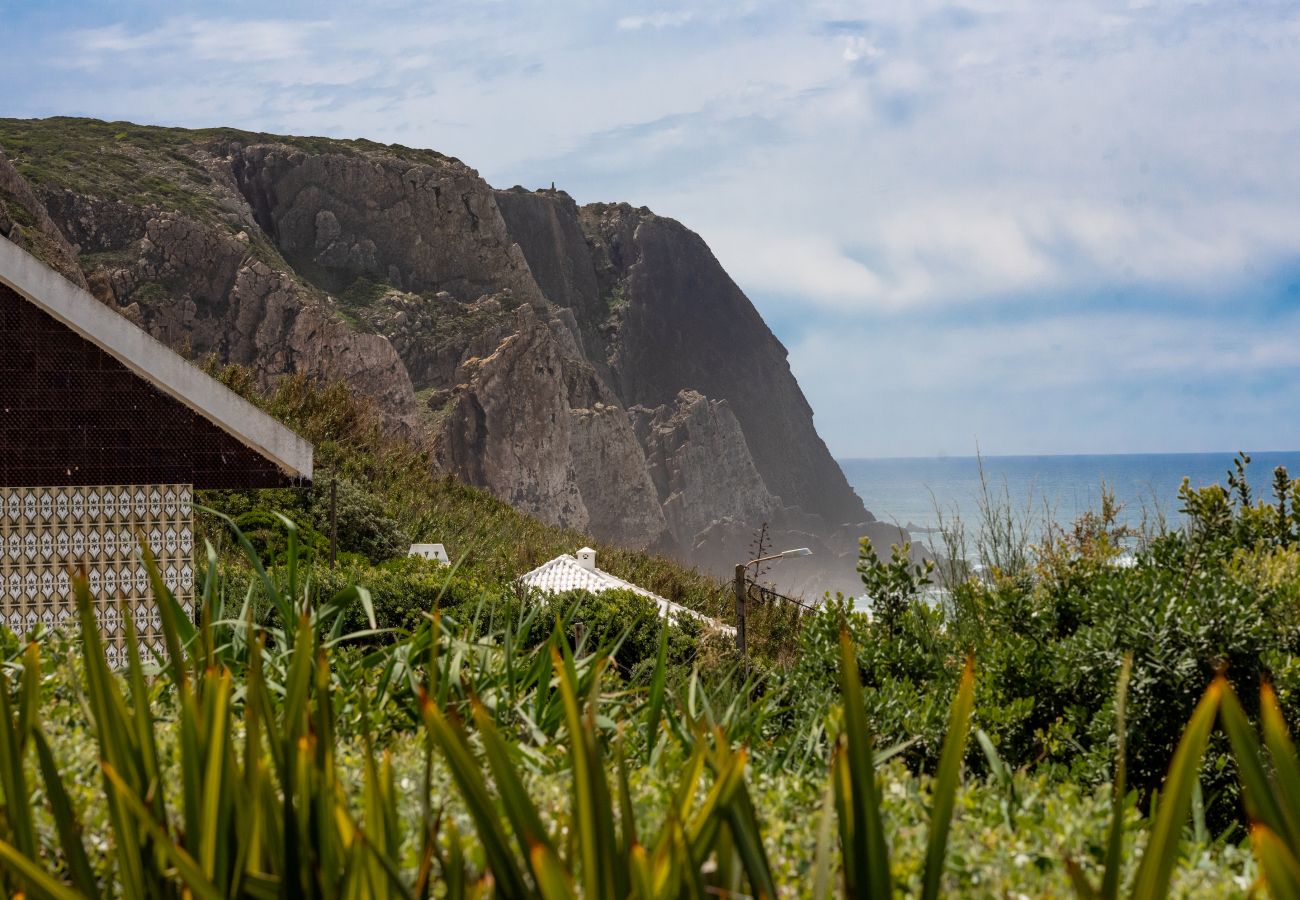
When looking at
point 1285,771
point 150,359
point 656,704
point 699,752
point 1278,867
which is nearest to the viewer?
point 1278,867

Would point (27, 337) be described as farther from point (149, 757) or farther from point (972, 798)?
point (972, 798)

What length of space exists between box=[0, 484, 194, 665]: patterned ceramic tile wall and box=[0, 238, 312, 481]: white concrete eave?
59 centimetres

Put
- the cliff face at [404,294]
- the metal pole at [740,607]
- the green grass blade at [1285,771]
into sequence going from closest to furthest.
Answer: the green grass blade at [1285,771] < the metal pole at [740,607] < the cliff face at [404,294]

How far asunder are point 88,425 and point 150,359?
1.92 feet

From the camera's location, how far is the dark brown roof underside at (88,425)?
6.84m

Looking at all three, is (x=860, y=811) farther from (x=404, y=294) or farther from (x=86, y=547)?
(x=404, y=294)

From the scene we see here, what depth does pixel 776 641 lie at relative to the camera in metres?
14.3

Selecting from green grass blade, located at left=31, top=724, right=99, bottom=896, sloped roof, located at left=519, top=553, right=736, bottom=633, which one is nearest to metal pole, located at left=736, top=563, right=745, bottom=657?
sloped roof, located at left=519, top=553, right=736, bottom=633

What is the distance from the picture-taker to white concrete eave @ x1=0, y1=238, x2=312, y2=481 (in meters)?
6.80

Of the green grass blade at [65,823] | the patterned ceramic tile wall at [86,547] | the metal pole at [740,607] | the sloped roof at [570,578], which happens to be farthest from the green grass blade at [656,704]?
the sloped roof at [570,578]

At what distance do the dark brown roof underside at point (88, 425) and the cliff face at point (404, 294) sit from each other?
15084 mm

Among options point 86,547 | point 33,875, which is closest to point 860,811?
point 33,875

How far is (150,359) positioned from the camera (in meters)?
6.99

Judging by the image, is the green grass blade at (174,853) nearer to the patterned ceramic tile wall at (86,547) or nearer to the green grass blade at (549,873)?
the green grass blade at (549,873)
